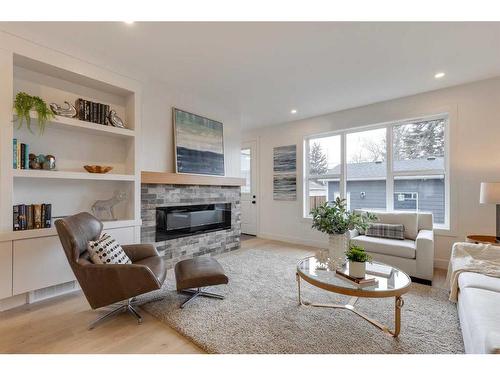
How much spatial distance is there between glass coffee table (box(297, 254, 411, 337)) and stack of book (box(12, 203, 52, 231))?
2.56 meters

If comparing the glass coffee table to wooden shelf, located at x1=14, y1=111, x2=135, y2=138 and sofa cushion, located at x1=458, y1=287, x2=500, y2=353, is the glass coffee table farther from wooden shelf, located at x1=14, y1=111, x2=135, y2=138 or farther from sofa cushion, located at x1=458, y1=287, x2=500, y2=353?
wooden shelf, located at x1=14, y1=111, x2=135, y2=138

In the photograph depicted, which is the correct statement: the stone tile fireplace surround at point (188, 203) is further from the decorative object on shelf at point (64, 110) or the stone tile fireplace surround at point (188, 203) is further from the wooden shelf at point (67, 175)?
the decorative object on shelf at point (64, 110)

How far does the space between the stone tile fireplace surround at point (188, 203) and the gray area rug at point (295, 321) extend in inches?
31.3

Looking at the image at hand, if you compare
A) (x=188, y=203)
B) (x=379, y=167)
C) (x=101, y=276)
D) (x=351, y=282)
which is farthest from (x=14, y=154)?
(x=379, y=167)

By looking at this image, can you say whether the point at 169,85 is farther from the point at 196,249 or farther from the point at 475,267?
the point at 475,267

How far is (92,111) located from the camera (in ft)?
9.26

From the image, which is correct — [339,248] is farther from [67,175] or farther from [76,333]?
[67,175]

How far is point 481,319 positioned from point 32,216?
3.61 metres

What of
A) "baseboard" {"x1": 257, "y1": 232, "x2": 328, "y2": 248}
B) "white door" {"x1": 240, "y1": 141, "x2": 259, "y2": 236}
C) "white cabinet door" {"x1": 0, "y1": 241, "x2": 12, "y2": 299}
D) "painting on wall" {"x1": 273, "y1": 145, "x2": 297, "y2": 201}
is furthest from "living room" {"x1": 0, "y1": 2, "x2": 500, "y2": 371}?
"white door" {"x1": 240, "y1": 141, "x2": 259, "y2": 236}

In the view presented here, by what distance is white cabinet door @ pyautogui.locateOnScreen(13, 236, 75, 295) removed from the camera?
2.26 meters

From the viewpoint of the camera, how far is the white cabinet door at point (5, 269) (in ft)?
7.11

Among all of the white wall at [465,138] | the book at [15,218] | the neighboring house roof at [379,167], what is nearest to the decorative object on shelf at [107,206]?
the book at [15,218]

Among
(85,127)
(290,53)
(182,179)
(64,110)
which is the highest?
(290,53)
